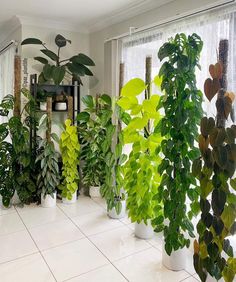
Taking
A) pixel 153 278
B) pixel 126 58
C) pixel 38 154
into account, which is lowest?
pixel 153 278

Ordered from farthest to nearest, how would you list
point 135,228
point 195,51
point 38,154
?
point 38,154 < point 135,228 < point 195,51

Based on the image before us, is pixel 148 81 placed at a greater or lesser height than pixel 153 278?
greater

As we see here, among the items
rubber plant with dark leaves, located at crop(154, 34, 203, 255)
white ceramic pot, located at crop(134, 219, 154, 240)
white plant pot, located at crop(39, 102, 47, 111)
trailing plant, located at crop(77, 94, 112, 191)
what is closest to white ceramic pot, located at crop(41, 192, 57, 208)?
trailing plant, located at crop(77, 94, 112, 191)

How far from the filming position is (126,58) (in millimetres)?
3291

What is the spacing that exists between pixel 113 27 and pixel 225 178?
2713 mm

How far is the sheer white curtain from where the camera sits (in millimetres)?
2127

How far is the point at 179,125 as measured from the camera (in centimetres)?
177

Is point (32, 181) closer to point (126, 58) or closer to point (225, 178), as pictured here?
point (126, 58)

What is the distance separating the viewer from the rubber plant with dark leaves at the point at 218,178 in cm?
140

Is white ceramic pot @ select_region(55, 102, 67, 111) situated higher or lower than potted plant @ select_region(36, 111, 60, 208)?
higher

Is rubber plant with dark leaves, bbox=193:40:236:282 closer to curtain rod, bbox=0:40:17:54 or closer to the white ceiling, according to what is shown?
the white ceiling

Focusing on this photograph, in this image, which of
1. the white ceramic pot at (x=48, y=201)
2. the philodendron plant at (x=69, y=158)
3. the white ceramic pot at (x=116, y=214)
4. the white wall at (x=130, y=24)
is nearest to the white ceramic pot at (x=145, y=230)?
the white ceramic pot at (x=116, y=214)

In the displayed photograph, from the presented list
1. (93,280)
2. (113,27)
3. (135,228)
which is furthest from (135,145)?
(113,27)

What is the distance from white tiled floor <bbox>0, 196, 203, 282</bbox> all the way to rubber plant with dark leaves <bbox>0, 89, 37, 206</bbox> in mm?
236
